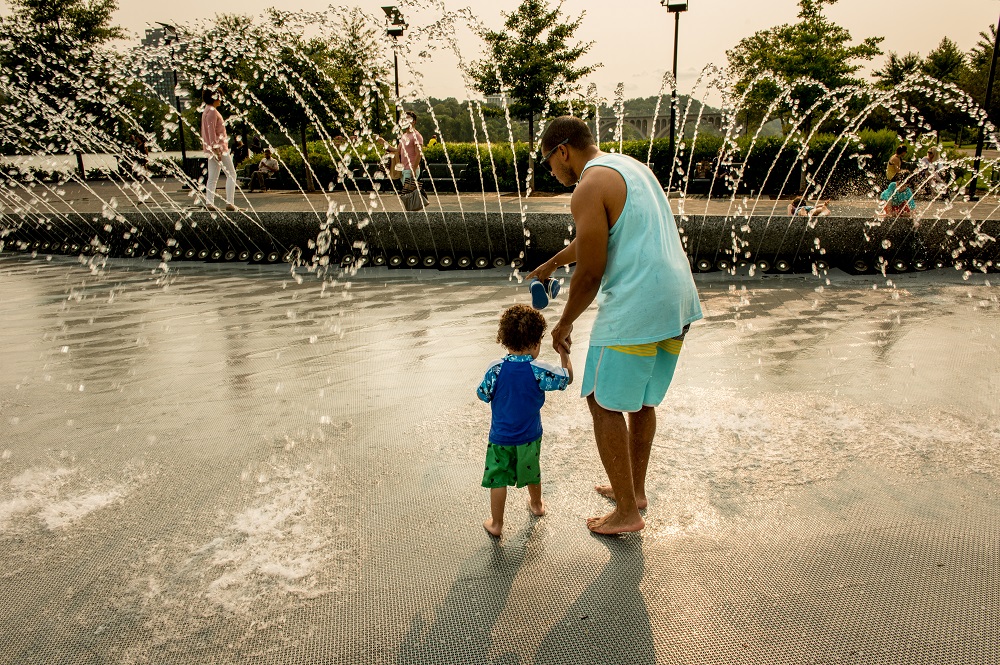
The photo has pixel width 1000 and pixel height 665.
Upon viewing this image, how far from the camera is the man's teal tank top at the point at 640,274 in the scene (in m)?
2.60

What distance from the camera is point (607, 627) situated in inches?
87.0

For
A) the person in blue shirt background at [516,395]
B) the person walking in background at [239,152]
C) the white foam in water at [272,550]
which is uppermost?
the person walking in background at [239,152]

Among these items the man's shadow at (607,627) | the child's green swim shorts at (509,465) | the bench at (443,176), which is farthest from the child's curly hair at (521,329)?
the bench at (443,176)

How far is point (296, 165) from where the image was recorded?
21172 mm

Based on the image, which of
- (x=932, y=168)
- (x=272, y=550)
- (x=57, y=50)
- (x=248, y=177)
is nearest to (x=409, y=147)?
(x=272, y=550)

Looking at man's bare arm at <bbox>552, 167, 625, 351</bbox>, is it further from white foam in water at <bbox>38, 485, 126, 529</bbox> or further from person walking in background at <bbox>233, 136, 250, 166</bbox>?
person walking in background at <bbox>233, 136, 250, 166</bbox>

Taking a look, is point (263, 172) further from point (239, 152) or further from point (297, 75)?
point (239, 152)

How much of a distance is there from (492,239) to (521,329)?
22.1 feet

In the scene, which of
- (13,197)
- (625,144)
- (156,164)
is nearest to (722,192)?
(625,144)

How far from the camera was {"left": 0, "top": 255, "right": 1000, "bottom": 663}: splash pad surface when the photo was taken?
2.21 meters

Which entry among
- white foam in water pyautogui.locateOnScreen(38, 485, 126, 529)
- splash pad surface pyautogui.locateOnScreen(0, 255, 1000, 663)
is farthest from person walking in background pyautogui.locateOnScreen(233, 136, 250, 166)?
white foam in water pyautogui.locateOnScreen(38, 485, 126, 529)

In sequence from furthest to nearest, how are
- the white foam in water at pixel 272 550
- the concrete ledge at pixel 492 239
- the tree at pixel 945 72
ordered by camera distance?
the tree at pixel 945 72
the concrete ledge at pixel 492 239
the white foam in water at pixel 272 550

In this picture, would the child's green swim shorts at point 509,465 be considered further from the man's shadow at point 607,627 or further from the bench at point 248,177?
the bench at point 248,177

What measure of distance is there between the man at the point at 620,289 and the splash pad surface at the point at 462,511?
17.5 inches
